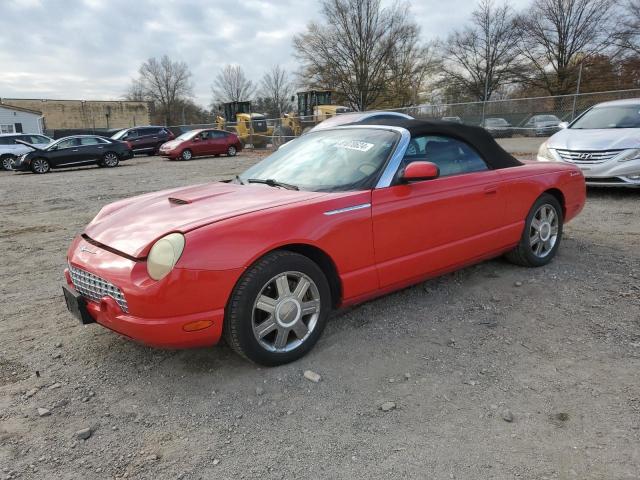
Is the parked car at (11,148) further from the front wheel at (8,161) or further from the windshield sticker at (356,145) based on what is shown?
the windshield sticker at (356,145)

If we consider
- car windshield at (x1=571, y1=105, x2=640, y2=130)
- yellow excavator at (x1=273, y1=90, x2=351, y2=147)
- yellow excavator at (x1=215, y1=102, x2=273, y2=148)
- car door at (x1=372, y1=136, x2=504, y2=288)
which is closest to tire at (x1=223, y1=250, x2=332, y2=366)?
car door at (x1=372, y1=136, x2=504, y2=288)

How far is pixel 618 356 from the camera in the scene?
2.87 metres

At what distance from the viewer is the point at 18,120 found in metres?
45.6

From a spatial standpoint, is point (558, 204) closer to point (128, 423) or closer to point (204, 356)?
point (204, 356)

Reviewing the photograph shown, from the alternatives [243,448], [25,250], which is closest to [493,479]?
[243,448]

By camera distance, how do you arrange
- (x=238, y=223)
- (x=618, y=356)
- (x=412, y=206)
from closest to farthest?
(x=238, y=223) → (x=618, y=356) → (x=412, y=206)

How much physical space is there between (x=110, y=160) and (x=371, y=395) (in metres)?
19.6

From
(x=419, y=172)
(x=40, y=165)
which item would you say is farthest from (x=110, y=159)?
(x=419, y=172)

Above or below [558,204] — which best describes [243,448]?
below

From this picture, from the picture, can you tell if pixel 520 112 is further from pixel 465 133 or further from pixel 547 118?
pixel 465 133

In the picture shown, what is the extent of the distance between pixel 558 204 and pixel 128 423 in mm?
4180

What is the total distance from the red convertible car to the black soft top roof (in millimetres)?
13

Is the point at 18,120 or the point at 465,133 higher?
the point at 18,120

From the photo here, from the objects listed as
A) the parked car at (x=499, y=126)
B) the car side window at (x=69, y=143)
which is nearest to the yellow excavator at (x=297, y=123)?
the parked car at (x=499, y=126)
